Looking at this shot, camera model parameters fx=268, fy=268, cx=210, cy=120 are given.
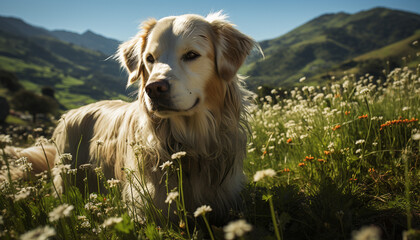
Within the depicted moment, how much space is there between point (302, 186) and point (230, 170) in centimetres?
87

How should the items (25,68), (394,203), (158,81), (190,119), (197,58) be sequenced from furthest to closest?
(25,68), (190,119), (197,58), (158,81), (394,203)

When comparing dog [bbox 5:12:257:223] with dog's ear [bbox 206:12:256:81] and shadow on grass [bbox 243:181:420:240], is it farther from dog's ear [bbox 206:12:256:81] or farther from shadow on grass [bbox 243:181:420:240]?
shadow on grass [bbox 243:181:420:240]

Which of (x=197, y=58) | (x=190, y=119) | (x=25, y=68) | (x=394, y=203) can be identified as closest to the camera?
(x=394, y=203)

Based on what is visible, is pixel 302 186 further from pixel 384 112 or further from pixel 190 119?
pixel 384 112

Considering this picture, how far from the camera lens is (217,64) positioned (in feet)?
10.3

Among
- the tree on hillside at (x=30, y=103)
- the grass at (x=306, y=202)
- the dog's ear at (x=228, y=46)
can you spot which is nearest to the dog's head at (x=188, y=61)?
the dog's ear at (x=228, y=46)

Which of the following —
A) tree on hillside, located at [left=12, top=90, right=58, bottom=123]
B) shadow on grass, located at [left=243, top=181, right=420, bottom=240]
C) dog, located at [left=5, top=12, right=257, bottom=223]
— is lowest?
tree on hillside, located at [left=12, top=90, right=58, bottom=123]

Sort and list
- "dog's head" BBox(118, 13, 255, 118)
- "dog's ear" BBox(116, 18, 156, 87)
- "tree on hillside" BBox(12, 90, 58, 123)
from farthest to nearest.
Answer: "tree on hillside" BBox(12, 90, 58, 123) < "dog's ear" BBox(116, 18, 156, 87) < "dog's head" BBox(118, 13, 255, 118)

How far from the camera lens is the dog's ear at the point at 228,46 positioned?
3.11 metres

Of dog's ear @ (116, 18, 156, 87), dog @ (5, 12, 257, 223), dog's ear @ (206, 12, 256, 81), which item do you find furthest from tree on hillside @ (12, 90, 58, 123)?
dog's ear @ (206, 12, 256, 81)

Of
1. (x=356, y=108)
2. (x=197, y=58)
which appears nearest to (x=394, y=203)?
(x=356, y=108)

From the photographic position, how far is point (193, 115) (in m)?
3.18

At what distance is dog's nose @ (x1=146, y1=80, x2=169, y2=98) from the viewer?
98.0 inches

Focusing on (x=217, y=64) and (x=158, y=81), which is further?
(x=217, y=64)
